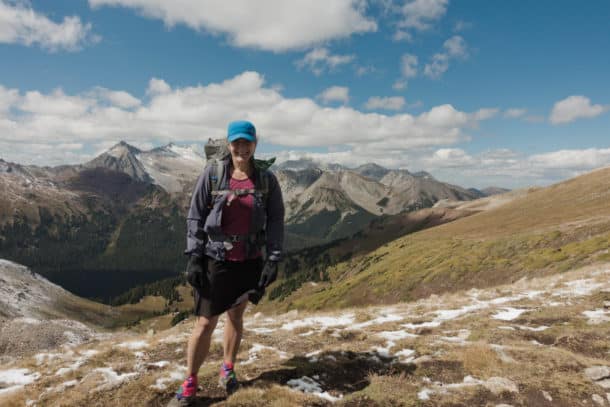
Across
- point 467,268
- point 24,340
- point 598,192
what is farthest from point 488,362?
point 598,192

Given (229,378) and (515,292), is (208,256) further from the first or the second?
(515,292)

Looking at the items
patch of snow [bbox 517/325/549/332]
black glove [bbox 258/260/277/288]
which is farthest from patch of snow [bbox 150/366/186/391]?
patch of snow [bbox 517/325/549/332]

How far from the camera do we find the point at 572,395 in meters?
6.73

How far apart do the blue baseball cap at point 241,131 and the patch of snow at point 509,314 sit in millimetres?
12822

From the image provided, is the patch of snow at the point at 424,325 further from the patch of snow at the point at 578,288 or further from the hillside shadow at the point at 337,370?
the patch of snow at the point at 578,288

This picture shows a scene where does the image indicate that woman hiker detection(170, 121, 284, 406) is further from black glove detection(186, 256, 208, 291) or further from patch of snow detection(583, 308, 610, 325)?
patch of snow detection(583, 308, 610, 325)

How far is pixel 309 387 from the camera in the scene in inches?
289

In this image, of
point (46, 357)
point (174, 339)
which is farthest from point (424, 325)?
point (46, 357)

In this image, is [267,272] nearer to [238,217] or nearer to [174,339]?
[238,217]

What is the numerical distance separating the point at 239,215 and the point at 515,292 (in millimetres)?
20008

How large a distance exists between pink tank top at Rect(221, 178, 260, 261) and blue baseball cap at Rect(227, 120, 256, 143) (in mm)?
822

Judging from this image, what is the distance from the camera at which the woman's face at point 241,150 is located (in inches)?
253

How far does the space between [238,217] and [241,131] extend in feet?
5.41

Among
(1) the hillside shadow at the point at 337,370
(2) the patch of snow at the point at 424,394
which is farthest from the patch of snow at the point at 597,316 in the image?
(2) the patch of snow at the point at 424,394
